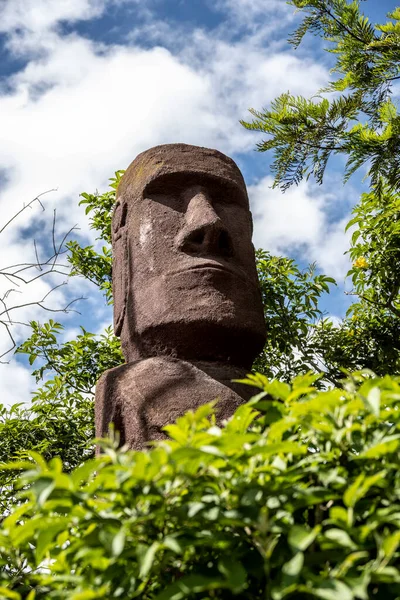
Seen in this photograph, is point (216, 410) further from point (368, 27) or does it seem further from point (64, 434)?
point (64, 434)

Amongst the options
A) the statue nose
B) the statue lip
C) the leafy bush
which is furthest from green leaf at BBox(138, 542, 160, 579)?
the statue nose

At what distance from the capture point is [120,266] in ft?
13.8

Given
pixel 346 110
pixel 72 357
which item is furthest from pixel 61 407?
pixel 346 110

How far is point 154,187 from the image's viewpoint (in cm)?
416

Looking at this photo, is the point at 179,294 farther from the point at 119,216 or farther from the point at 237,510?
the point at 237,510

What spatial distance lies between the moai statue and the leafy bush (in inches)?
57.5

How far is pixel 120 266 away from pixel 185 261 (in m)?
0.59

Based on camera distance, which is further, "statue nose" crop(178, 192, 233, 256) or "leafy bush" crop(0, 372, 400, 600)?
"statue nose" crop(178, 192, 233, 256)

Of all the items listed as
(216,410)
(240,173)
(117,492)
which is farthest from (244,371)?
(117,492)

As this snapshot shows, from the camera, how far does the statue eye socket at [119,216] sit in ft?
14.5

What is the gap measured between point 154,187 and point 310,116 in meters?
1.11

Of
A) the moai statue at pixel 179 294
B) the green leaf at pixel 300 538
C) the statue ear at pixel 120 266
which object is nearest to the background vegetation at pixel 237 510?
the green leaf at pixel 300 538

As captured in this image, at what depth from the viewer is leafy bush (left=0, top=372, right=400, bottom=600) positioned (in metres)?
1.47

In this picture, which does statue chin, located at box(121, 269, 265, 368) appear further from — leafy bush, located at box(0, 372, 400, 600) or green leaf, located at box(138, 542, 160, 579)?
green leaf, located at box(138, 542, 160, 579)
